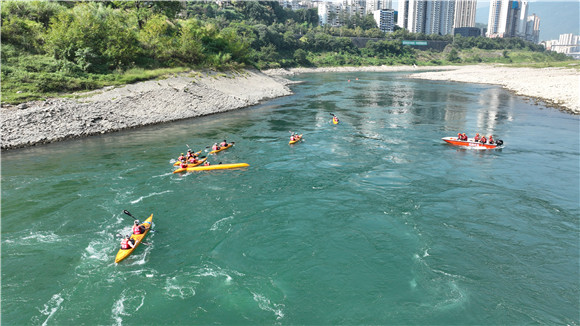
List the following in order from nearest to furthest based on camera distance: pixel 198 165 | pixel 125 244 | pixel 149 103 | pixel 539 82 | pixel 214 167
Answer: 1. pixel 125 244
2. pixel 214 167
3. pixel 198 165
4. pixel 149 103
5. pixel 539 82

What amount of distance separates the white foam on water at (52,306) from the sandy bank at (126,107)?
86.9 feet

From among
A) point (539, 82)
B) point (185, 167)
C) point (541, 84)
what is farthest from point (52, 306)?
point (539, 82)

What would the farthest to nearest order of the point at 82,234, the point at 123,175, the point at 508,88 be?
the point at 508,88 → the point at 123,175 → the point at 82,234

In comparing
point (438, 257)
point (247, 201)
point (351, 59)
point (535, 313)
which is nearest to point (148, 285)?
point (247, 201)

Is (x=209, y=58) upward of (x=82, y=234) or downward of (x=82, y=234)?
upward

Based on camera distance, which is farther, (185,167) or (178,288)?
(185,167)

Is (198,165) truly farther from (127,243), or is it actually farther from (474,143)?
(474,143)

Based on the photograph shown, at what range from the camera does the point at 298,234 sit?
59.9 feet

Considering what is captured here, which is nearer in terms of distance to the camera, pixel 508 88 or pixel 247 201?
pixel 247 201

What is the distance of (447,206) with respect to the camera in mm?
21250

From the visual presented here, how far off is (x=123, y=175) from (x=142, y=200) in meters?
5.42

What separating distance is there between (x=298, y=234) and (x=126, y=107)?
34500mm

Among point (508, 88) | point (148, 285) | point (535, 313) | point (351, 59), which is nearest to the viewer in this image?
point (535, 313)

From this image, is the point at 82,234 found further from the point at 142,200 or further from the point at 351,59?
the point at 351,59
